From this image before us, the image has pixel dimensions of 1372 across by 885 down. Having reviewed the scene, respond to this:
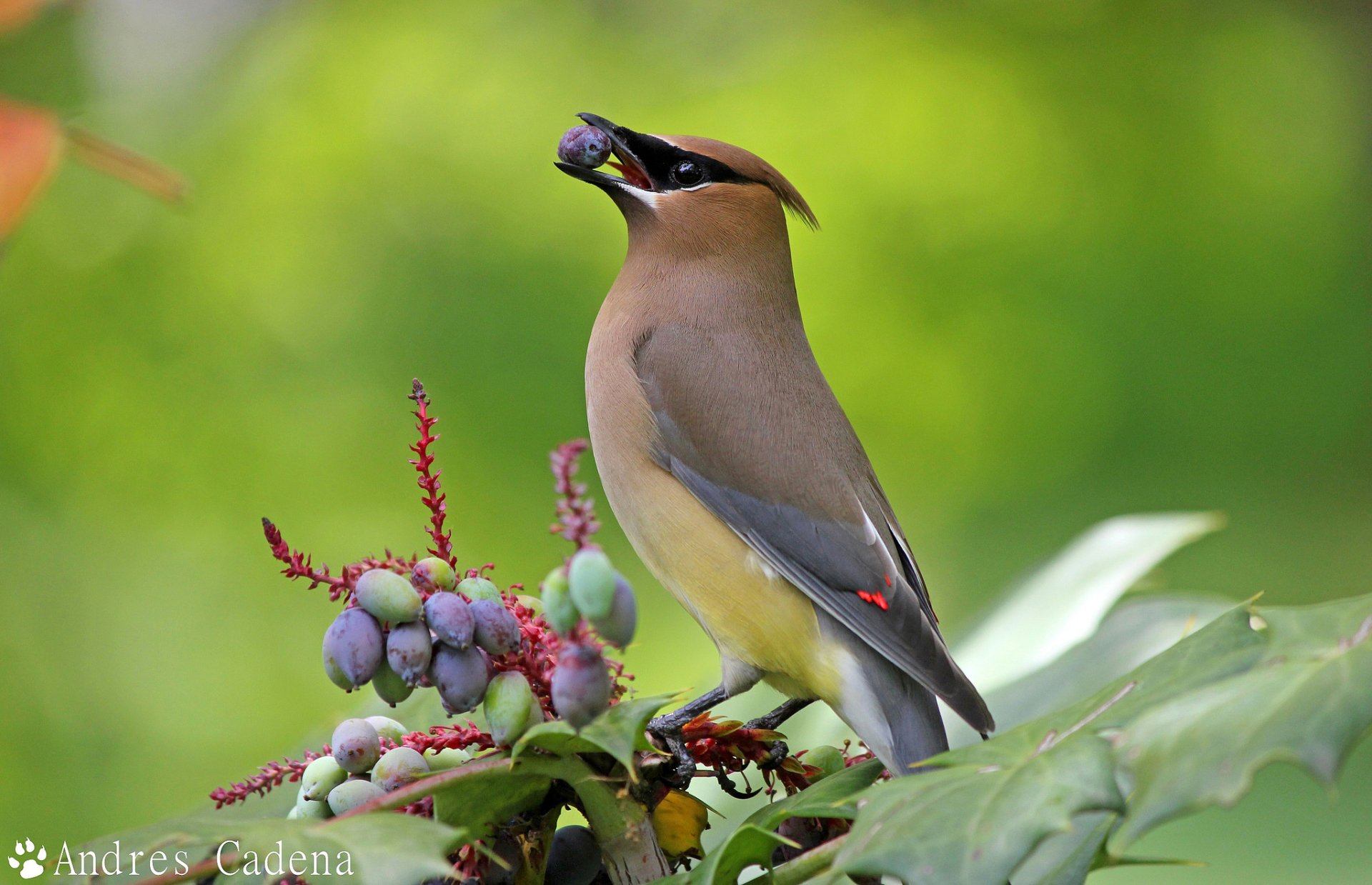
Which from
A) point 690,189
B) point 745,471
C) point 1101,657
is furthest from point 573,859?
point 690,189

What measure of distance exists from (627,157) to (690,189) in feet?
0.34

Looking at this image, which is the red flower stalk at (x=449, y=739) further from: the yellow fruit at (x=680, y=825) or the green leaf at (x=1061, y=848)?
the green leaf at (x=1061, y=848)

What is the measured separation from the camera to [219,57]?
174 inches

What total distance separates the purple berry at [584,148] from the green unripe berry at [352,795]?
3.26ft

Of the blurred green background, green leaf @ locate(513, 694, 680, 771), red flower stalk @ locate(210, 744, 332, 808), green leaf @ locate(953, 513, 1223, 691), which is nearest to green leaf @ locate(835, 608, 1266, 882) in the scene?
green leaf @ locate(513, 694, 680, 771)

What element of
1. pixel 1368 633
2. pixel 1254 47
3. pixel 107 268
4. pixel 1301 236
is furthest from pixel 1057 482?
pixel 1368 633

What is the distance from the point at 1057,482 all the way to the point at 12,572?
312 cm

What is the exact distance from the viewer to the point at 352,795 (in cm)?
99

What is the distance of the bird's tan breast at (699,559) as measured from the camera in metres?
1.56

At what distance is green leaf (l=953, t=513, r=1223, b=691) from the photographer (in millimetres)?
1738

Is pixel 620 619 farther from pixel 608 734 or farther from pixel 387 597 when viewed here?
pixel 387 597

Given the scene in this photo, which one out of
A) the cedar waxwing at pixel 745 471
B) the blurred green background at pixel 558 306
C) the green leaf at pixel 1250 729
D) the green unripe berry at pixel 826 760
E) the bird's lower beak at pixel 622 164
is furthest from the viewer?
the blurred green background at pixel 558 306

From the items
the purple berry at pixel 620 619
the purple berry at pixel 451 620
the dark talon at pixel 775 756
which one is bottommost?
the dark talon at pixel 775 756

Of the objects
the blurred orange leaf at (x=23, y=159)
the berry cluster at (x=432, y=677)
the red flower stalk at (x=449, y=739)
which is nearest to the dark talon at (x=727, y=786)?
the berry cluster at (x=432, y=677)
